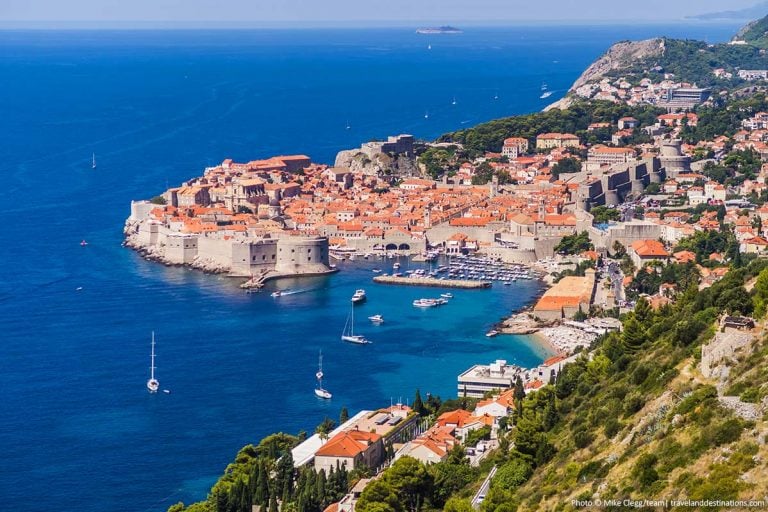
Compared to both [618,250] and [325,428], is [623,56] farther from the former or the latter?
[325,428]

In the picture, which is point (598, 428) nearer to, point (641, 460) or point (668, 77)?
point (641, 460)

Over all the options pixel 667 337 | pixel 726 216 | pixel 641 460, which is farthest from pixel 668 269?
pixel 641 460

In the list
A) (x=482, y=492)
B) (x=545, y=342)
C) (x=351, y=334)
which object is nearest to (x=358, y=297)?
(x=351, y=334)

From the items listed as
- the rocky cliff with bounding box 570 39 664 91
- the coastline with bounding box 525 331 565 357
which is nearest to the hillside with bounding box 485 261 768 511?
the coastline with bounding box 525 331 565 357

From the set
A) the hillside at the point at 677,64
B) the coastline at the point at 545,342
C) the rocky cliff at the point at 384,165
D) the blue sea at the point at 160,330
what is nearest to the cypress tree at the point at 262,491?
the blue sea at the point at 160,330

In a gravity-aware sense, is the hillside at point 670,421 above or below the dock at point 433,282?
above

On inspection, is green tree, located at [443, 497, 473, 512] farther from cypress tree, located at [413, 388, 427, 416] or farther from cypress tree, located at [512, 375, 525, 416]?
cypress tree, located at [413, 388, 427, 416]

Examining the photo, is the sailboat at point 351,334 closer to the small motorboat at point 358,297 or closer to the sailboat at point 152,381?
the small motorboat at point 358,297
